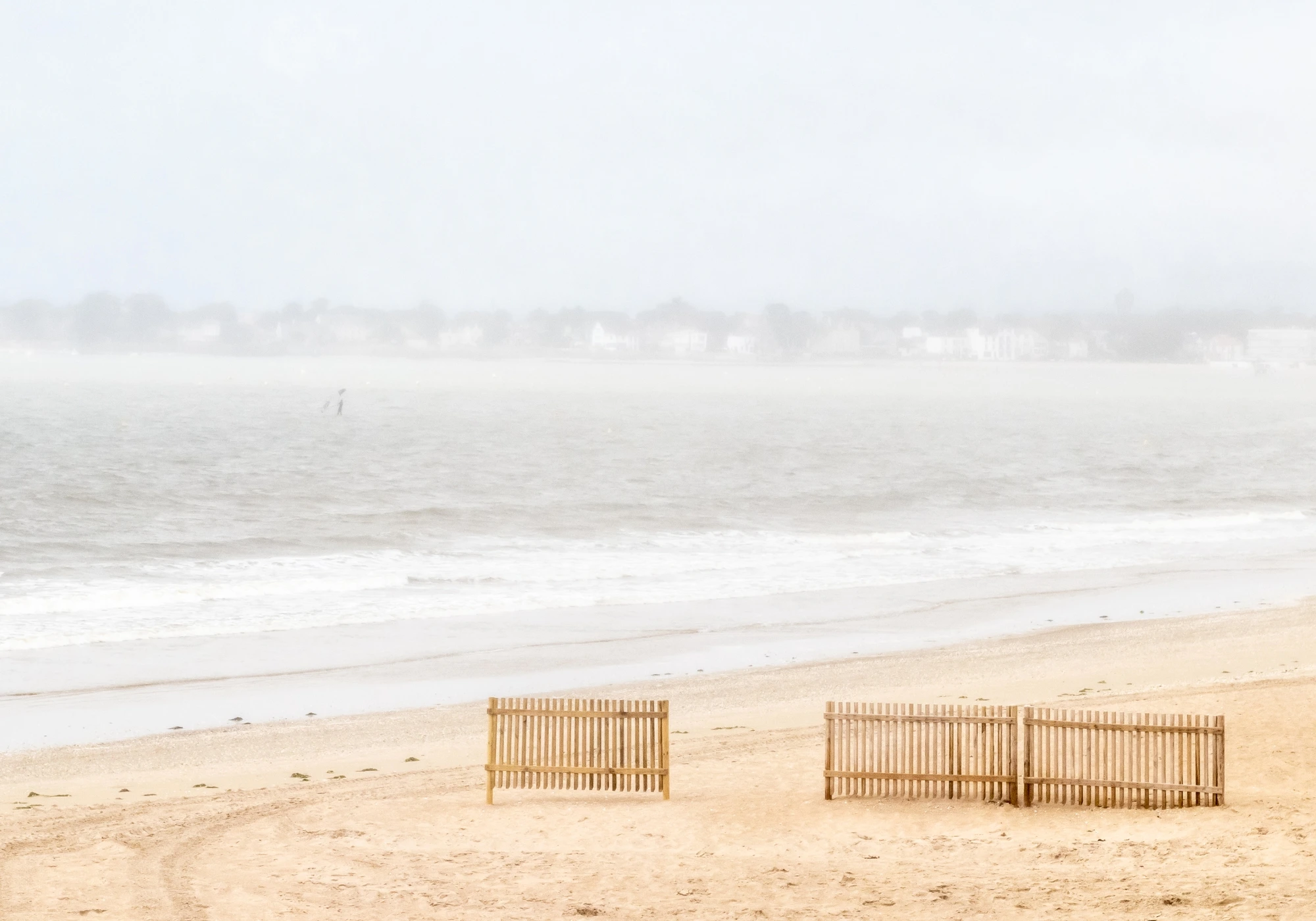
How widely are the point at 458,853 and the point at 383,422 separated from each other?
128 m

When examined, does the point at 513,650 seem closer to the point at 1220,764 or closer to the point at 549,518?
the point at 1220,764

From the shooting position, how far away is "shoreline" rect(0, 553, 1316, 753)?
885 inches

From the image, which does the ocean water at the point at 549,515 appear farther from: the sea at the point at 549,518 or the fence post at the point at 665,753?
the fence post at the point at 665,753

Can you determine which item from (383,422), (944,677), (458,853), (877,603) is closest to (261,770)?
(458,853)

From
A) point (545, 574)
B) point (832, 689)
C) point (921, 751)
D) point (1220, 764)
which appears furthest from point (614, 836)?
point (545, 574)

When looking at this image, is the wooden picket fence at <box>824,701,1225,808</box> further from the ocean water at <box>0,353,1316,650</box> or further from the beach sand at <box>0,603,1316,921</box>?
the ocean water at <box>0,353,1316,650</box>

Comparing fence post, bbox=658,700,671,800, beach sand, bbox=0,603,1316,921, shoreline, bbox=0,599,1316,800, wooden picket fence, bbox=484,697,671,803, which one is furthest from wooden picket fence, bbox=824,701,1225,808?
shoreline, bbox=0,599,1316,800

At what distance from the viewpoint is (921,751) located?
51.4 ft

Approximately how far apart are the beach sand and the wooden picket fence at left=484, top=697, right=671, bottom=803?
213 mm

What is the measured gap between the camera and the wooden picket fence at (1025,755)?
15141 millimetres

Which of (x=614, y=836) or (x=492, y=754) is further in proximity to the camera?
(x=492, y=754)

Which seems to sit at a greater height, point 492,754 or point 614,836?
point 492,754

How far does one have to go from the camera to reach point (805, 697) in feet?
75.5

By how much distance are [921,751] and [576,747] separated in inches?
155
